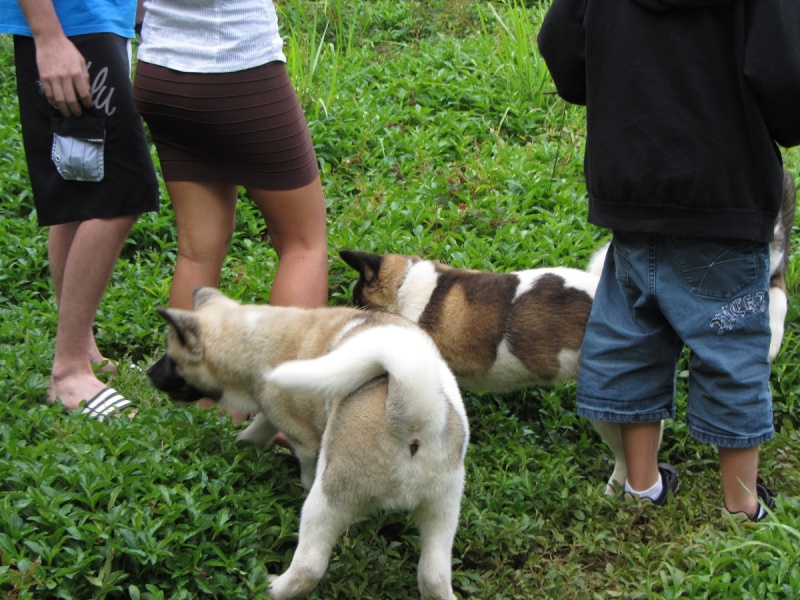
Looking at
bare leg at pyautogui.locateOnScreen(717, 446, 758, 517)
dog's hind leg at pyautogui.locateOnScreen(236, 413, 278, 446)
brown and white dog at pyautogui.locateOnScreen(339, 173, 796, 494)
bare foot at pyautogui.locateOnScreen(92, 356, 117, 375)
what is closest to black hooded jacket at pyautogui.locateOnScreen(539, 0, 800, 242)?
bare leg at pyautogui.locateOnScreen(717, 446, 758, 517)

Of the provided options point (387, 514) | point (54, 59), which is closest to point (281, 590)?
point (387, 514)

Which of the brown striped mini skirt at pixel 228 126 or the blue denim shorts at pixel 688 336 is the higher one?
the brown striped mini skirt at pixel 228 126

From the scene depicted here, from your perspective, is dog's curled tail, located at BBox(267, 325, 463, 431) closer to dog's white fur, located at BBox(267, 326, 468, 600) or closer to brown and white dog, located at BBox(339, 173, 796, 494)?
dog's white fur, located at BBox(267, 326, 468, 600)

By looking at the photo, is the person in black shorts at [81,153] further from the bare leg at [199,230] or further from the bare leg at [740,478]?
the bare leg at [740,478]

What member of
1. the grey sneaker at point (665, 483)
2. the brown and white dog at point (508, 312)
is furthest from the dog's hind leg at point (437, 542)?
the brown and white dog at point (508, 312)

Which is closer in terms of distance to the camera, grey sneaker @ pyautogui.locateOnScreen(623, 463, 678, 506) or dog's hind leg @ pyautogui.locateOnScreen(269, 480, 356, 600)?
dog's hind leg @ pyautogui.locateOnScreen(269, 480, 356, 600)

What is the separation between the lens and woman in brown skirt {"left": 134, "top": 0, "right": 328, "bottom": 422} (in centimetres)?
365

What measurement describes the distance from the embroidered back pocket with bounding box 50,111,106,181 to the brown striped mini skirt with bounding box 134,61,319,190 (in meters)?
0.20

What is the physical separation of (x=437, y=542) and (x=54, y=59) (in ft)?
7.95

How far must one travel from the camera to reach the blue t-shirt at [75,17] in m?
3.77

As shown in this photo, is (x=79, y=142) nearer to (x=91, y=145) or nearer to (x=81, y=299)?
(x=91, y=145)

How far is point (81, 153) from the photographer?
3.78 meters

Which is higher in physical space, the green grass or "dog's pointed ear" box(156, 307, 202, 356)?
"dog's pointed ear" box(156, 307, 202, 356)

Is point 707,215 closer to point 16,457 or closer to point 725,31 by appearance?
point 725,31
